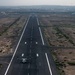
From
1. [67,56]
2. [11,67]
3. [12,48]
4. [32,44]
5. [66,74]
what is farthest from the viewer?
[32,44]

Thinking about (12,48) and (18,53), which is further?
(12,48)

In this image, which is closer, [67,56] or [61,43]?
[67,56]

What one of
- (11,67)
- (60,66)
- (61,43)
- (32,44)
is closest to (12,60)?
(11,67)

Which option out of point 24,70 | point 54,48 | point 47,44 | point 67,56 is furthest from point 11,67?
point 47,44

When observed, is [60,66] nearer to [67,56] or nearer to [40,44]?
[67,56]

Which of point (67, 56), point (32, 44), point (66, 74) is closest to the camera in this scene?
point (66, 74)

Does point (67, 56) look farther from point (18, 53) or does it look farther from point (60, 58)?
point (18, 53)

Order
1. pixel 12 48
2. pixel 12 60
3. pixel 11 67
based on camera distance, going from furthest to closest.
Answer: pixel 12 48
pixel 12 60
pixel 11 67

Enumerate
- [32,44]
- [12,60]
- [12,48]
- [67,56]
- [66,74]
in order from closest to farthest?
[66,74] < [12,60] < [67,56] < [12,48] < [32,44]

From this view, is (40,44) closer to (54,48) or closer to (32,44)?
(32,44)
